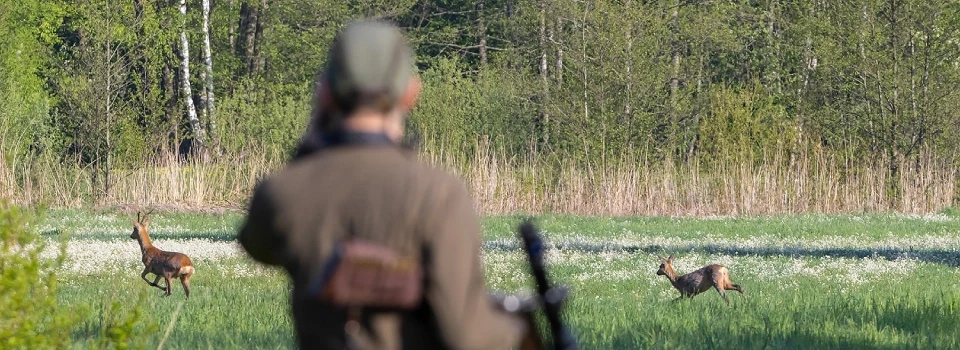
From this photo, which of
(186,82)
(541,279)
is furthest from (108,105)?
(541,279)

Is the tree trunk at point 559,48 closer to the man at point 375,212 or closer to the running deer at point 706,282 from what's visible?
the running deer at point 706,282

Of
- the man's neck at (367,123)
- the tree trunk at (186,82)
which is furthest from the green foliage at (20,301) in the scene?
the tree trunk at (186,82)

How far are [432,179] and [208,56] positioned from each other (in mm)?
44714

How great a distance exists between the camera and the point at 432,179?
288 cm

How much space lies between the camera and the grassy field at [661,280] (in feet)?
29.4

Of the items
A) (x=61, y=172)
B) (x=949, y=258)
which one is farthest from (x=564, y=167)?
(x=949, y=258)

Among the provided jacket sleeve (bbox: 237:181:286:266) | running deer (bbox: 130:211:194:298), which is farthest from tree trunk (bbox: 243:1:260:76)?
jacket sleeve (bbox: 237:181:286:266)

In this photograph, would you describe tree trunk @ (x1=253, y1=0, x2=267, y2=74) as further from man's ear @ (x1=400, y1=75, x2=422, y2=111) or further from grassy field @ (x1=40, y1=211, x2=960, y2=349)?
man's ear @ (x1=400, y1=75, x2=422, y2=111)

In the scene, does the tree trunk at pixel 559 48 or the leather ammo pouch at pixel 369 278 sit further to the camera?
the tree trunk at pixel 559 48

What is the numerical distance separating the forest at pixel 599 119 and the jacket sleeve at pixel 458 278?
21.6 m

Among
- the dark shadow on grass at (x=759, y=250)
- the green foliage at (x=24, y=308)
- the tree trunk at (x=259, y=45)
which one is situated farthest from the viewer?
the tree trunk at (x=259, y=45)

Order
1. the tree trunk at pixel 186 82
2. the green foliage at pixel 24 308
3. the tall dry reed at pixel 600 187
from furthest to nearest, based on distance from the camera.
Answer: the tree trunk at pixel 186 82
the tall dry reed at pixel 600 187
the green foliage at pixel 24 308

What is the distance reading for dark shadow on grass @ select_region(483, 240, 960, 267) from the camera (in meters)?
17.8

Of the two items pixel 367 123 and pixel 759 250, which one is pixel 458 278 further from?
pixel 759 250
